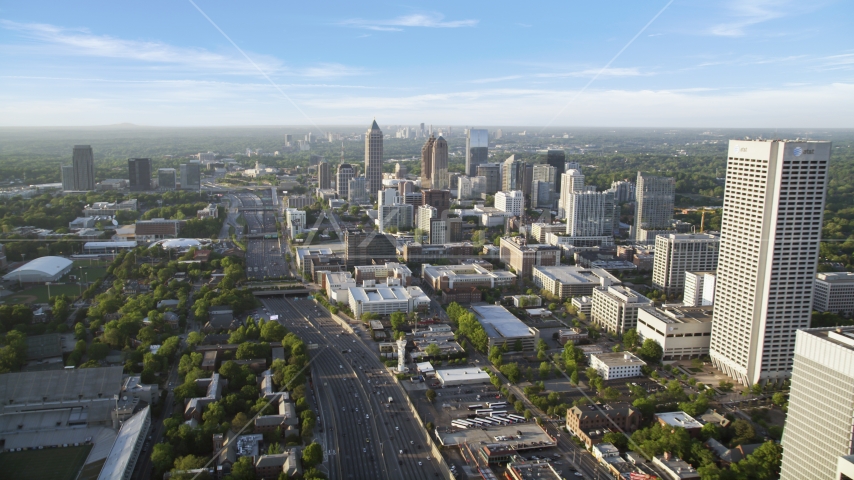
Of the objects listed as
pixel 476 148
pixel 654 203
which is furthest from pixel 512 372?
pixel 476 148

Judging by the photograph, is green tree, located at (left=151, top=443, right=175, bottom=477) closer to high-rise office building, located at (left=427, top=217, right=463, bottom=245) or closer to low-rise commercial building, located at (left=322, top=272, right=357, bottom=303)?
low-rise commercial building, located at (left=322, top=272, right=357, bottom=303)

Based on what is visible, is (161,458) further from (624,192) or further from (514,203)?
(624,192)

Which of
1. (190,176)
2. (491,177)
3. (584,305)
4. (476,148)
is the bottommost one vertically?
(584,305)

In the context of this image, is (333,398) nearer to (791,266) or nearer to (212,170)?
(791,266)

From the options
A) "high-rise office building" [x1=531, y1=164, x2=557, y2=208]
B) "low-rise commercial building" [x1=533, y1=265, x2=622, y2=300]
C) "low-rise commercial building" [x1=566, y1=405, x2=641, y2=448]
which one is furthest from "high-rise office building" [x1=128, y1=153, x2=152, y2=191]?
"low-rise commercial building" [x1=566, y1=405, x2=641, y2=448]

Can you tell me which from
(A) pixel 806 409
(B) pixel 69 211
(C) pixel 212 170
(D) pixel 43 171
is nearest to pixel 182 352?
(A) pixel 806 409

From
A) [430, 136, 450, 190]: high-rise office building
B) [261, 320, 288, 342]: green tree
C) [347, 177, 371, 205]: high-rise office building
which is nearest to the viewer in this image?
[261, 320, 288, 342]: green tree
